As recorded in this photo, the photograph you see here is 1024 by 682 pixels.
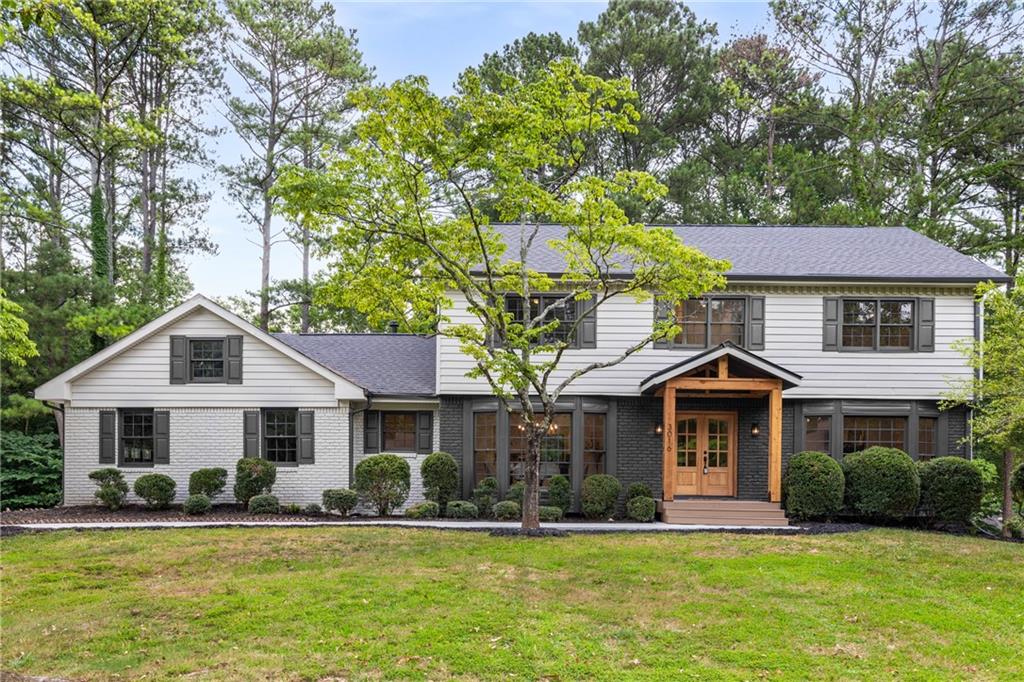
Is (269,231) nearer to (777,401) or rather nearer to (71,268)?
(71,268)

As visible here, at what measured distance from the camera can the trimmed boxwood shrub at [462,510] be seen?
13.7m

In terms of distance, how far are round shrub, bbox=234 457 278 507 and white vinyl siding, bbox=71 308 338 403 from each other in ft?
4.69

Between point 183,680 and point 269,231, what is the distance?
21944 millimetres

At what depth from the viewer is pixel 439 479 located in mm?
14109

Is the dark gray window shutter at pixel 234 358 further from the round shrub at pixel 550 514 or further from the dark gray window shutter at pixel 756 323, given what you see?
the dark gray window shutter at pixel 756 323

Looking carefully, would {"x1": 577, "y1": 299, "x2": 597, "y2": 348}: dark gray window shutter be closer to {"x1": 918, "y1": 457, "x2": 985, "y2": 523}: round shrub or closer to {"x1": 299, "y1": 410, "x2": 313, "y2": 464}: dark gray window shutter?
{"x1": 299, "y1": 410, "x2": 313, "y2": 464}: dark gray window shutter

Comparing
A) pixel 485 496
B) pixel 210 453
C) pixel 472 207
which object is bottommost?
pixel 485 496

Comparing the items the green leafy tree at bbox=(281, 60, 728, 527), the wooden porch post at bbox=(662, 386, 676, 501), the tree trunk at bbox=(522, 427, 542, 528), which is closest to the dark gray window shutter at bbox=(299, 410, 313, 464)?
the green leafy tree at bbox=(281, 60, 728, 527)

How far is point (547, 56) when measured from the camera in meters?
25.8

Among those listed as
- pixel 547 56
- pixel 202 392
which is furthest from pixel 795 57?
pixel 202 392

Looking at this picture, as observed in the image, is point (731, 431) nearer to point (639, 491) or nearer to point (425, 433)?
point (639, 491)

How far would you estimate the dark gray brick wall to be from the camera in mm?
14859

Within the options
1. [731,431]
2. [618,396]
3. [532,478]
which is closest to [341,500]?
[532,478]

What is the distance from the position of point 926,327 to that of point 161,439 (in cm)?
1771
